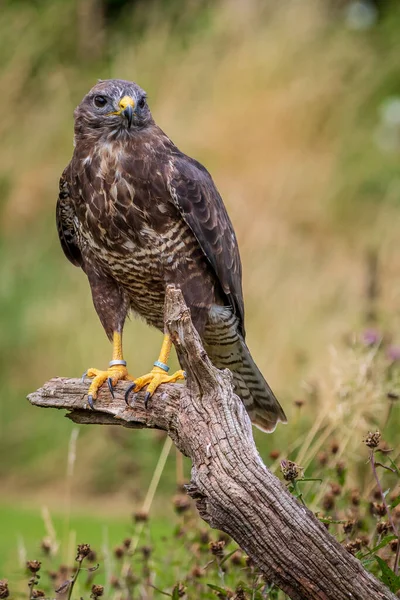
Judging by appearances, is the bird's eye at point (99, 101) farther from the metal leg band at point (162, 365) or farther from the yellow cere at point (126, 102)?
the metal leg band at point (162, 365)

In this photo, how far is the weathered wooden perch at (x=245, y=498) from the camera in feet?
8.27

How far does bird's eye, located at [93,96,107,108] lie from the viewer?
389 centimetres

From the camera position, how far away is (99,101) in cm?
390

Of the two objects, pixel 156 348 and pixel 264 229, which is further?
pixel 264 229

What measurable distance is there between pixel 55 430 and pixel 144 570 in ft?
14.6

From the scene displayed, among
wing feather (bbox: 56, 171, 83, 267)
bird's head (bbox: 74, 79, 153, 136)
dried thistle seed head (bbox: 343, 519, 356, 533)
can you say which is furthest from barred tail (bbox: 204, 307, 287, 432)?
dried thistle seed head (bbox: 343, 519, 356, 533)

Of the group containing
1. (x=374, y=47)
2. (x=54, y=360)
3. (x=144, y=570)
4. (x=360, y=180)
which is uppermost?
(x=374, y=47)

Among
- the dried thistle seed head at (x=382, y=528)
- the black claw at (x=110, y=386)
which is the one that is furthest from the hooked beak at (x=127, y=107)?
the dried thistle seed head at (x=382, y=528)

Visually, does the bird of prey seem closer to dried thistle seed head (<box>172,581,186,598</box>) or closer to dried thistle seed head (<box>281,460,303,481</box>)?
dried thistle seed head (<box>172,581,186,598</box>)

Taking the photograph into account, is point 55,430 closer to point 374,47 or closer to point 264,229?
point 264,229

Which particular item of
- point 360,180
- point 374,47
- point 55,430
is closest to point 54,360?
point 55,430

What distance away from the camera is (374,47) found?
12.4 metres

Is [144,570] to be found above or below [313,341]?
below

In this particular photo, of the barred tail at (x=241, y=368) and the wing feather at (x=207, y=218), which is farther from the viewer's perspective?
the barred tail at (x=241, y=368)
